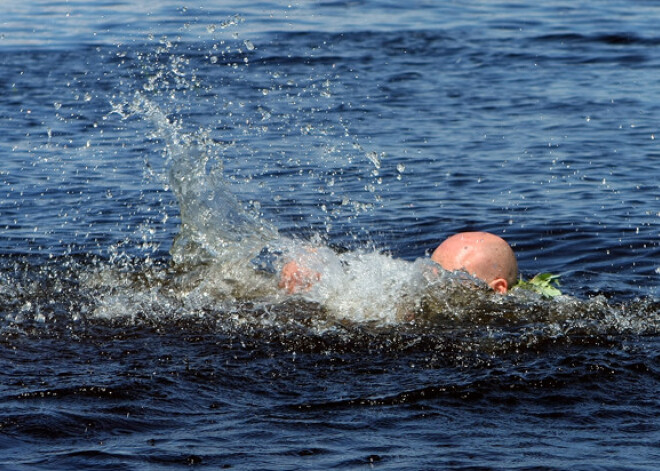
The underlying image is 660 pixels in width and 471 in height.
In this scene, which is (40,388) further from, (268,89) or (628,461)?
(268,89)

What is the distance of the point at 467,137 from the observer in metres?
12.6

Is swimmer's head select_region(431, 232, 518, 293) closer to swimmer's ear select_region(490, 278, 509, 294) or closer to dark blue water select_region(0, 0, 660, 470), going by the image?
swimmer's ear select_region(490, 278, 509, 294)

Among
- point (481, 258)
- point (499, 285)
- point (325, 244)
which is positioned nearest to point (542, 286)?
point (499, 285)

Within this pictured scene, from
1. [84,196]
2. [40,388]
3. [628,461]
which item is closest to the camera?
[628,461]

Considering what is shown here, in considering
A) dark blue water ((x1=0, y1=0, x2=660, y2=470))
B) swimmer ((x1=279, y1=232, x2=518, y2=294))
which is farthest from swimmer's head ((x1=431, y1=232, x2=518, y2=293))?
dark blue water ((x1=0, y1=0, x2=660, y2=470))

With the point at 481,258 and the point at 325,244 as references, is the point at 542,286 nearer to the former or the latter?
the point at 481,258

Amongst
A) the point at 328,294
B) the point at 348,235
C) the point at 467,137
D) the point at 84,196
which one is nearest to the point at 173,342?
the point at 328,294

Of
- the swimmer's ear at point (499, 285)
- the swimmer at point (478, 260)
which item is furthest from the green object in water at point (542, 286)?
the swimmer's ear at point (499, 285)

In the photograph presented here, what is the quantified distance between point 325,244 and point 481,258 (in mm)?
2319

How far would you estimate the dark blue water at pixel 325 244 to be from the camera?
508 centimetres

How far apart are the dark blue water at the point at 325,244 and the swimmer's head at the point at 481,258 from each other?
0.16 m

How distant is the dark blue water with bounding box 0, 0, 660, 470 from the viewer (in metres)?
5.08

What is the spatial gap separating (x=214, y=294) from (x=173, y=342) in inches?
41.1

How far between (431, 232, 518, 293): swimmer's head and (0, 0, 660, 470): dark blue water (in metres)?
0.16
